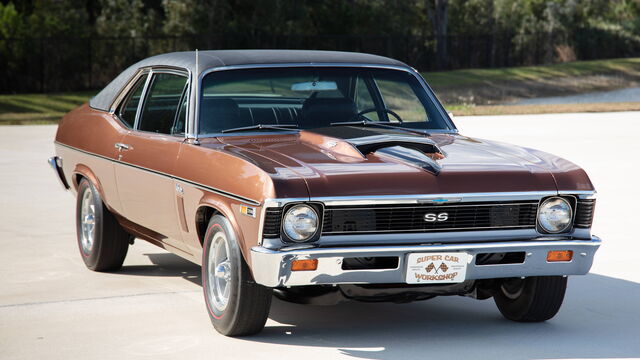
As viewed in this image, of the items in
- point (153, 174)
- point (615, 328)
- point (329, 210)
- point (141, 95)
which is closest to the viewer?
point (329, 210)

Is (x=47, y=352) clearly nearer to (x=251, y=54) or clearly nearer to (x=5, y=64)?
(x=251, y=54)

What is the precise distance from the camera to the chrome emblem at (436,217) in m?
5.74

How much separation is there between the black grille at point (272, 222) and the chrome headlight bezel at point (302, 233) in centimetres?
3

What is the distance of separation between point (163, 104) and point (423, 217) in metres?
2.50

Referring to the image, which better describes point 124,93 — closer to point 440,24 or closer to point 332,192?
point 332,192

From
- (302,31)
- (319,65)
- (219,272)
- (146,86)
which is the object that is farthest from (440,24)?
(219,272)

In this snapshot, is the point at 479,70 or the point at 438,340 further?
the point at 479,70

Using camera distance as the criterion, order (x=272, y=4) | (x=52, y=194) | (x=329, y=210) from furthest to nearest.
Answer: (x=272, y=4) < (x=52, y=194) < (x=329, y=210)

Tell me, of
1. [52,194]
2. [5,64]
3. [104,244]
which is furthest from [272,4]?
[104,244]

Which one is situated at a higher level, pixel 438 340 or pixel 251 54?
pixel 251 54

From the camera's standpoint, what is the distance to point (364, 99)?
24.0ft

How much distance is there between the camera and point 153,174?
702 cm

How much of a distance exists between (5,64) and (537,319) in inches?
1301

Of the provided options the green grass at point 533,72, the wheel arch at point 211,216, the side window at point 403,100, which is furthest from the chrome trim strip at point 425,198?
the green grass at point 533,72
